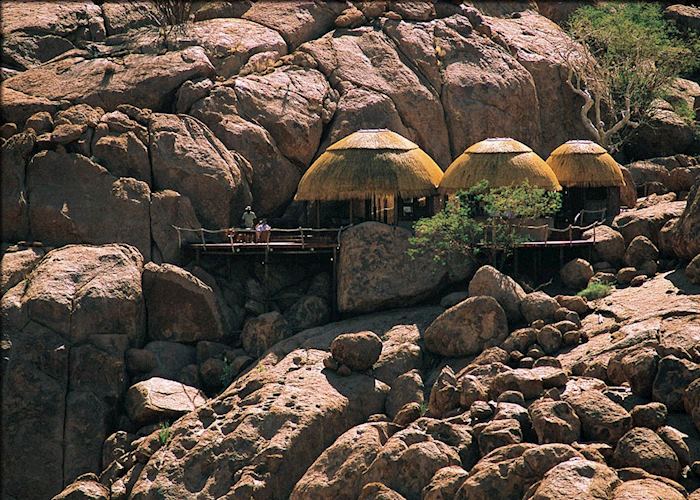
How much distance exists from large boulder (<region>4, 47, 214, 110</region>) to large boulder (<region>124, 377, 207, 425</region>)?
9750 mm

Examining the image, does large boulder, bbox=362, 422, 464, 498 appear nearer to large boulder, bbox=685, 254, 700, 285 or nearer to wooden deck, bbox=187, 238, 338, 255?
large boulder, bbox=685, 254, 700, 285

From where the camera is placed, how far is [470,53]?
162 ft

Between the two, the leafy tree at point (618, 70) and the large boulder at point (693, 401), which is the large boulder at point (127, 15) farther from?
the large boulder at point (693, 401)

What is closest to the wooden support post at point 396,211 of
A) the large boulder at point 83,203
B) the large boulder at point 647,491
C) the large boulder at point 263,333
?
the large boulder at point 263,333

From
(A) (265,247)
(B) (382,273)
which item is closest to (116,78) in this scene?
(A) (265,247)

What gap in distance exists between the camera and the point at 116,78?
43938mm

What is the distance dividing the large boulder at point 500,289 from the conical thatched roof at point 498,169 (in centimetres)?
417

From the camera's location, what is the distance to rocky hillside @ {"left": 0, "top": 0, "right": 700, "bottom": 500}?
31703 millimetres

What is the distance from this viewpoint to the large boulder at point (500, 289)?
123ft

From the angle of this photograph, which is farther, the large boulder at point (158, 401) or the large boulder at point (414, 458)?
the large boulder at point (158, 401)

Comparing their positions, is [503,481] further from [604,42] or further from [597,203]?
[604,42]

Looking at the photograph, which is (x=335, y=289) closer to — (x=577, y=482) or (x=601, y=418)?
(x=601, y=418)

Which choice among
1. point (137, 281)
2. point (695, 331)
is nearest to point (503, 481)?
point (695, 331)

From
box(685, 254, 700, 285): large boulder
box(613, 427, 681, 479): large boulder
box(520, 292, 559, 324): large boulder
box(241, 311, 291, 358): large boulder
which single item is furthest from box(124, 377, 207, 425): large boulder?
box(685, 254, 700, 285): large boulder
